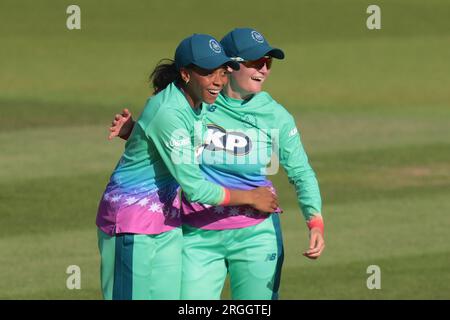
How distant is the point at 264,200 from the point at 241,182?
0.29 meters

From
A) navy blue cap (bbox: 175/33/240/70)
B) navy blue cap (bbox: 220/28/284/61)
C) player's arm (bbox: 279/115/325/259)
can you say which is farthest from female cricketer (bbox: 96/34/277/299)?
player's arm (bbox: 279/115/325/259)

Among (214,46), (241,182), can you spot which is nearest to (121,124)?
(241,182)

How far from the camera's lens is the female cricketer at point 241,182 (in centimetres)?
804

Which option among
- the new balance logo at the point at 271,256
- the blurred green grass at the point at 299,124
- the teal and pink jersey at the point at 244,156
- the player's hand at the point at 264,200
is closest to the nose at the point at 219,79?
the teal and pink jersey at the point at 244,156

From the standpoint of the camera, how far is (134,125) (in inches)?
310

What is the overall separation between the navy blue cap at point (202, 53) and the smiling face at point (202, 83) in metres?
0.04

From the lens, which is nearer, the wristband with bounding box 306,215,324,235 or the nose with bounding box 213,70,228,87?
the nose with bounding box 213,70,228,87

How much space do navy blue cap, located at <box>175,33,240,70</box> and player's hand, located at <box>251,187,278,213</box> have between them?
2.66ft

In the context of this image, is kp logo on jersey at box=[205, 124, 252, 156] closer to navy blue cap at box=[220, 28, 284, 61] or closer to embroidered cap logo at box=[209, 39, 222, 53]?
navy blue cap at box=[220, 28, 284, 61]

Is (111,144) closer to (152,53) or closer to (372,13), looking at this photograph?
(152,53)

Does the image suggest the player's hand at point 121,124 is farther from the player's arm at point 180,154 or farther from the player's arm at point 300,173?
the player's arm at point 300,173

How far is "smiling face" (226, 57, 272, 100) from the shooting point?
316 inches

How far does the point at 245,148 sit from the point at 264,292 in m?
0.85

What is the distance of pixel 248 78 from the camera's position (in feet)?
26.5
